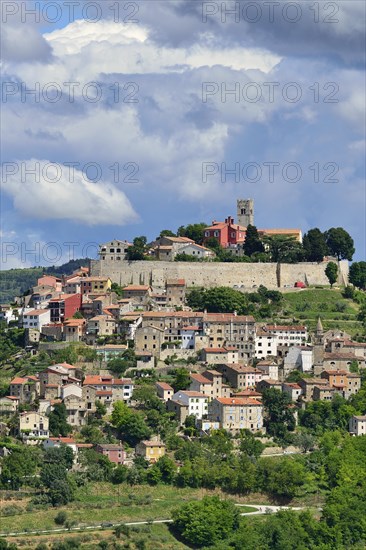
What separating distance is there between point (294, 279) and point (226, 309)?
952cm

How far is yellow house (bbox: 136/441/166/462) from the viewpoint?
73.9 meters

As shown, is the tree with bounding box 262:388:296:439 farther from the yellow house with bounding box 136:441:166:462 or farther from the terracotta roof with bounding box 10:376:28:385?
the terracotta roof with bounding box 10:376:28:385

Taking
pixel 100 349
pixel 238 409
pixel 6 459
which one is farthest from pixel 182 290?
pixel 6 459

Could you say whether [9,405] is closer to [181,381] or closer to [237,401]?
[181,381]

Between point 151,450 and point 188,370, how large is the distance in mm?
9578

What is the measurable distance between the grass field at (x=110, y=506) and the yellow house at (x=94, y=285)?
76.2 ft

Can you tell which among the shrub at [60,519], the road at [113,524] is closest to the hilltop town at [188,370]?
the shrub at [60,519]

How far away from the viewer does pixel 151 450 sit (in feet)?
243

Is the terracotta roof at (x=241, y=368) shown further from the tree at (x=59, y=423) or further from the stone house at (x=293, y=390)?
the tree at (x=59, y=423)

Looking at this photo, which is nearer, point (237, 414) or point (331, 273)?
point (237, 414)

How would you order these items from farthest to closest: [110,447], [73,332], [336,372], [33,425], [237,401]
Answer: [73,332]
[336,372]
[237,401]
[33,425]
[110,447]

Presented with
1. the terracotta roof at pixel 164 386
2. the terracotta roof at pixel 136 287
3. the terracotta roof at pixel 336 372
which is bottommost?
the terracotta roof at pixel 164 386

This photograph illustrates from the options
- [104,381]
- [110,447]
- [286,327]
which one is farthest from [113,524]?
[286,327]

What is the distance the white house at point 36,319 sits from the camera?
8812 cm
